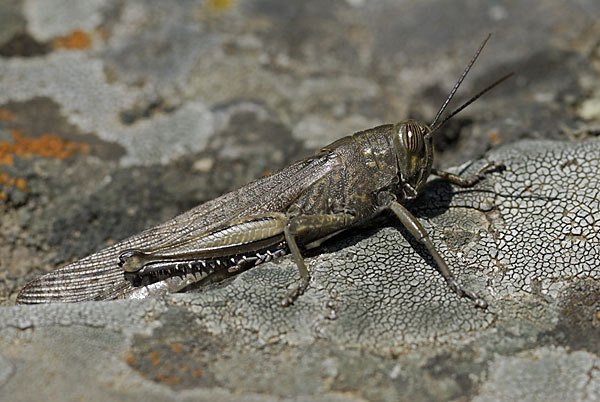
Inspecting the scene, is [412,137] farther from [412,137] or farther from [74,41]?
[74,41]

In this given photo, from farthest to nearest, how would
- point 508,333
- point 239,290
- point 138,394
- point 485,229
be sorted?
point 485,229 → point 239,290 → point 508,333 → point 138,394

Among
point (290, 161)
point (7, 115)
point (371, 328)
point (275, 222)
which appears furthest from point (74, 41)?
point (371, 328)

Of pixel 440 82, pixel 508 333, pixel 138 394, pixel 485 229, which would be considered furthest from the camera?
pixel 440 82

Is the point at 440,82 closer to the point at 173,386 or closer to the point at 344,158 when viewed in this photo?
the point at 344,158

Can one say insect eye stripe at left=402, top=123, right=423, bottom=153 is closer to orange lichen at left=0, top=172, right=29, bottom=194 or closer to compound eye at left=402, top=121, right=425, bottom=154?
compound eye at left=402, top=121, right=425, bottom=154

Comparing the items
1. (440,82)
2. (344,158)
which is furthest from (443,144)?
(344,158)

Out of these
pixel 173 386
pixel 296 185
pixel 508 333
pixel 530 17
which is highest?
pixel 530 17
